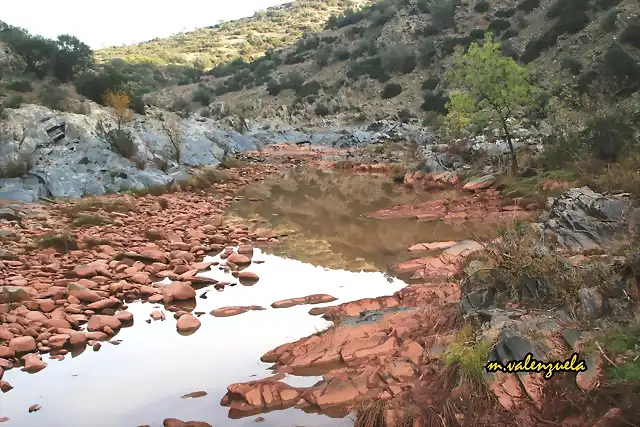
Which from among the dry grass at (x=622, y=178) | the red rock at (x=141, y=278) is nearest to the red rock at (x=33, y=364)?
the red rock at (x=141, y=278)

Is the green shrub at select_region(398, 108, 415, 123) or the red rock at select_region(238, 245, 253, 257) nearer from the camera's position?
the red rock at select_region(238, 245, 253, 257)

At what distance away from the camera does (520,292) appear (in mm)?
5148

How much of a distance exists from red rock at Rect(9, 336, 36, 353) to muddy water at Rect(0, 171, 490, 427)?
446 millimetres

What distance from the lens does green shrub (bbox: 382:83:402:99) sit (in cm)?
3750

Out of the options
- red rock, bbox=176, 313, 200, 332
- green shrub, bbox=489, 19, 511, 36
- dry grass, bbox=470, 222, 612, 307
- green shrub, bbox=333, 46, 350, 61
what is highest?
green shrub, bbox=489, 19, 511, 36

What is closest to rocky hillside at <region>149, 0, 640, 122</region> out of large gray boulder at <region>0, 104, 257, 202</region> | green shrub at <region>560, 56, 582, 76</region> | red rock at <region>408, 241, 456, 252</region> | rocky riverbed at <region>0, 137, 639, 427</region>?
green shrub at <region>560, 56, 582, 76</region>

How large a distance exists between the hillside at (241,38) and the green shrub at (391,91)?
4325 centimetres

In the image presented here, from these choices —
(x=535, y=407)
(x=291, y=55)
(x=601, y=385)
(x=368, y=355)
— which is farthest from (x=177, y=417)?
(x=291, y=55)

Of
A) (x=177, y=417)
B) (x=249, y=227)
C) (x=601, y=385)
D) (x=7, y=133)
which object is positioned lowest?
(x=249, y=227)

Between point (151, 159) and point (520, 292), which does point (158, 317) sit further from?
point (151, 159)

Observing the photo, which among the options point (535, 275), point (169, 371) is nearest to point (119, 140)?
point (169, 371)

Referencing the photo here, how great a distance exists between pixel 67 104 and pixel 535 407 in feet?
65.2

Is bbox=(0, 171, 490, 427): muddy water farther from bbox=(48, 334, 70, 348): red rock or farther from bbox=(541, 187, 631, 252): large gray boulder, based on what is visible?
bbox=(541, 187, 631, 252): large gray boulder

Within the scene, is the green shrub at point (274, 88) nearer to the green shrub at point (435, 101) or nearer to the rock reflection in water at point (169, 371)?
the green shrub at point (435, 101)
